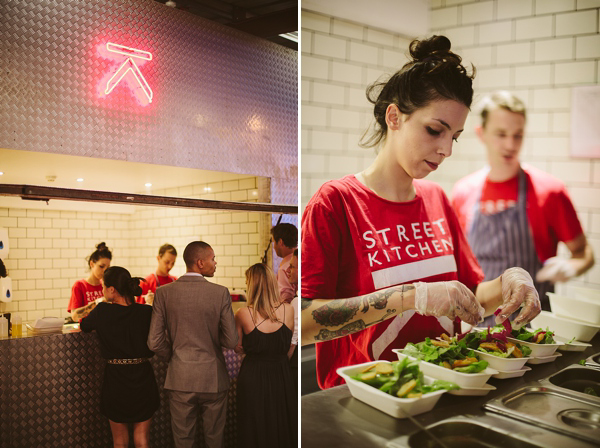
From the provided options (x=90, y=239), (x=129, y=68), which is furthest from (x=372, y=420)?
(x=90, y=239)

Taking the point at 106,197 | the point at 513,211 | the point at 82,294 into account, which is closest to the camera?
the point at 513,211

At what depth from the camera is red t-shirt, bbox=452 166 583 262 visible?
2.12 metres

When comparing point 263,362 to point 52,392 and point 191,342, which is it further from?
point 52,392

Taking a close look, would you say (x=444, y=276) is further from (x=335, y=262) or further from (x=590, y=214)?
(x=590, y=214)

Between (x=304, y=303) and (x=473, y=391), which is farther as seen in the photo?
(x=304, y=303)

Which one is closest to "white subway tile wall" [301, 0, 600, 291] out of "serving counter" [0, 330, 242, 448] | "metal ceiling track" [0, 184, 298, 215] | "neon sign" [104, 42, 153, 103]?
"metal ceiling track" [0, 184, 298, 215]

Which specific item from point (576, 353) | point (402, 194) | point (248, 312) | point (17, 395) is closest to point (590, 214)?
point (576, 353)

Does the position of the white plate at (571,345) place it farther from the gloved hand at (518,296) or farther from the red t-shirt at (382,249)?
the red t-shirt at (382,249)

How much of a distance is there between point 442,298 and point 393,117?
0.76m

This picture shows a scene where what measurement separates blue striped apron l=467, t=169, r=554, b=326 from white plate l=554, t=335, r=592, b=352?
10.3 inches

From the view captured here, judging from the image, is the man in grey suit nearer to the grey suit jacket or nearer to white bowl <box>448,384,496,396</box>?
the grey suit jacket

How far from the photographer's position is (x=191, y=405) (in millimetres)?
3385

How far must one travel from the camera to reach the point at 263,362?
→ 359 cm

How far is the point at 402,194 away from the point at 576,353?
1021mm
